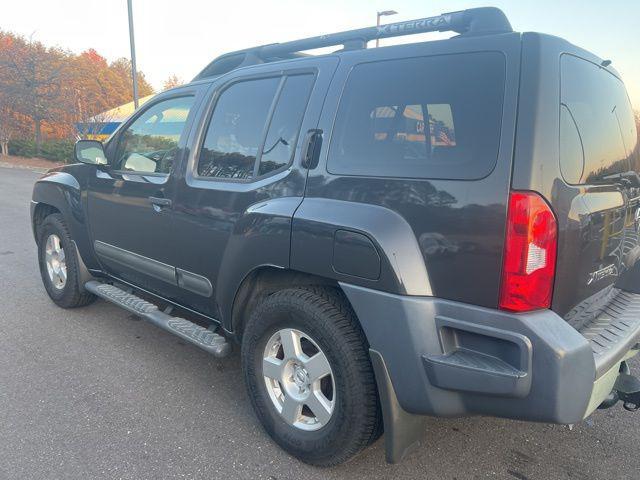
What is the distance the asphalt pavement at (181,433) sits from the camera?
2.42 metres

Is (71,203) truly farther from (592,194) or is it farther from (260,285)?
(592,194)

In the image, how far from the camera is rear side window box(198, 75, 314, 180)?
2.57 metres

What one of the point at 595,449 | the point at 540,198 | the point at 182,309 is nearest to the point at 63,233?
the point at 182,309

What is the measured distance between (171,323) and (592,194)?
8.21 feet

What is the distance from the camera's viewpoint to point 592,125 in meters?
2.13

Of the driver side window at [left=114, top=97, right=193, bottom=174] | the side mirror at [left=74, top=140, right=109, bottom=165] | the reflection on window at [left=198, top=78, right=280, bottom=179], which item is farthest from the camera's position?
the side mirror at [left=74, top=140, right=109, bottom=165]

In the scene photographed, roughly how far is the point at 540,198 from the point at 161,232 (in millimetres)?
2350

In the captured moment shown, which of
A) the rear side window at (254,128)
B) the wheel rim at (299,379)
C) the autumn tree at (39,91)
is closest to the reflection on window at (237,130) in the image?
the rear side window at (254,128)

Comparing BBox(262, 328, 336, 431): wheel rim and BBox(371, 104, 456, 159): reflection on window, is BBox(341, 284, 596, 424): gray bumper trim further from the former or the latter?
BBox(371, 104, 456, 159): reflection on window

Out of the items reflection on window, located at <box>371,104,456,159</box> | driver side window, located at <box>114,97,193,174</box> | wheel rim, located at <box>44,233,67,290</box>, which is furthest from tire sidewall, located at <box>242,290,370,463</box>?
wheel rim, located at <box>44,233,67,290</box>

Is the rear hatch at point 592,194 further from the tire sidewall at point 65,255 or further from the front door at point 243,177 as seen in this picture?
the tire sidewall at point 65,255

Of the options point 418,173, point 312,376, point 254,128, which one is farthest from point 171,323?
point 418,173

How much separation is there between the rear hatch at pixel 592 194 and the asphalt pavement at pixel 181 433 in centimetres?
87

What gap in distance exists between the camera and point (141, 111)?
367 cm
